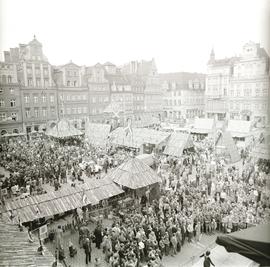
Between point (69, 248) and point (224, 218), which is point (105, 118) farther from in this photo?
point (224, 218)

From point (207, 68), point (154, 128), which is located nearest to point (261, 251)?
point (207, 68)

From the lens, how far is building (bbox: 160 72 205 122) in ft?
29.5

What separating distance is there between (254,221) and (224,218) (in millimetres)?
786

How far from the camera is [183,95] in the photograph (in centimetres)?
1035

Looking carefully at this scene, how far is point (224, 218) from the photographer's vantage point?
305 inches

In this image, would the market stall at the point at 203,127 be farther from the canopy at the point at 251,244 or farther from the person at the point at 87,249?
the canopy at the point at 251,244

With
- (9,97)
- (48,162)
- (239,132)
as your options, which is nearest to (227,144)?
(239,132)

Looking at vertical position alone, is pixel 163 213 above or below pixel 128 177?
below

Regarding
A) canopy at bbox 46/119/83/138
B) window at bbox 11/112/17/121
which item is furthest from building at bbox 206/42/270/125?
window at bbox 11/112/17/121

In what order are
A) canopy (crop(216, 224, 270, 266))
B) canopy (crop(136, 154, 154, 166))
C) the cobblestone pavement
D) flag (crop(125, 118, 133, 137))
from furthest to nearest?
flag (crop(125, 118, 133, 137)) < canopy (crop(136, 154, 154, 166)) < the cobblestone pavement < canopy (crop(216, 224, 270, 266))

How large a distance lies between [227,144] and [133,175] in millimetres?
3657

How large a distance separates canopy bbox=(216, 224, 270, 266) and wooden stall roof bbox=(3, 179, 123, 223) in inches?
166

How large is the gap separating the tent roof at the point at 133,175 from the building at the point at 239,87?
121 inches

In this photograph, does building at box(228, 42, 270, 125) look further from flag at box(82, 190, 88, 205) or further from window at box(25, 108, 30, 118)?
window at box(25, 108, 30, 118)
